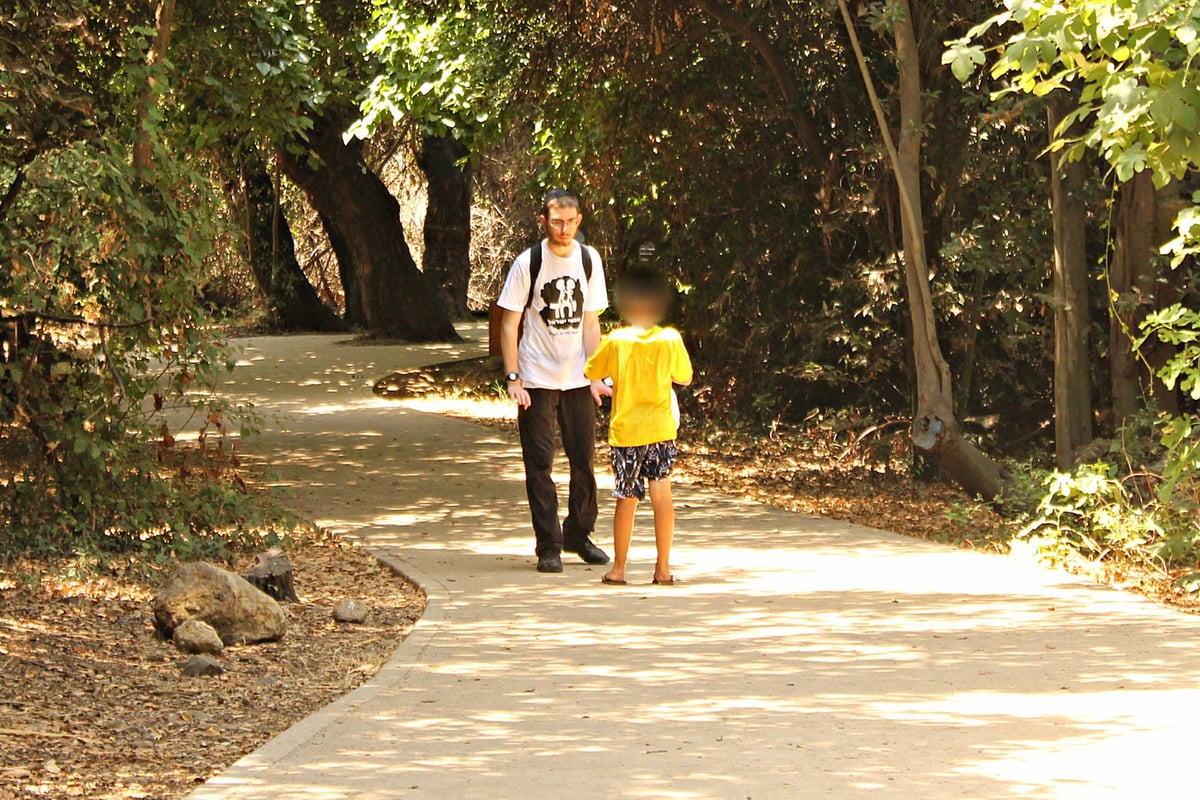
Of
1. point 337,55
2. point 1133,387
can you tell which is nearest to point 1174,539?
point 1133,387

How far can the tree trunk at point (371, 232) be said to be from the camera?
24.9 metres

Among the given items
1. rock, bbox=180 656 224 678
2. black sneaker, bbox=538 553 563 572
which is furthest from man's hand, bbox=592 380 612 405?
rock, bbox=180 656 224 678

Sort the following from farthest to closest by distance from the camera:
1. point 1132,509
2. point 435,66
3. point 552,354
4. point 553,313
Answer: point 435,66, point 1132,509, point 552,354, point 553,313

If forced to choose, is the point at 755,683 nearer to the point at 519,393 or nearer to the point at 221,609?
the point at 221,609

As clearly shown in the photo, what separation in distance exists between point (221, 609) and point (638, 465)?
2.31 metres

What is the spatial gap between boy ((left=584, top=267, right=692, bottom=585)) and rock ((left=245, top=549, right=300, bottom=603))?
5.69ft

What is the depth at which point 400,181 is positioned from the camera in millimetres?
35969

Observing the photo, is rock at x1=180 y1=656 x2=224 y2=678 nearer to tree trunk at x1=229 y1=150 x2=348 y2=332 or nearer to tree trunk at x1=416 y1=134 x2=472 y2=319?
tree trunk at x1=416 y1=134 x2=472 y2=319

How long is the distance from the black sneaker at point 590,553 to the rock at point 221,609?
7.49ft

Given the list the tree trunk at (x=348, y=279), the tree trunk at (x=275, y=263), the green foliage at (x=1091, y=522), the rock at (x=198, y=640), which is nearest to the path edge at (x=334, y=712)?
the rock at (x=198, y=640)

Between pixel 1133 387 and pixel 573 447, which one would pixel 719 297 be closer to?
pixel 1133 387

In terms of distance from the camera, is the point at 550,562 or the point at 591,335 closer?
the point at 550,562

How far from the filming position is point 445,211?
95.7 ft

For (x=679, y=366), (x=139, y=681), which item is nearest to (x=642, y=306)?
(x=679, y=366)
